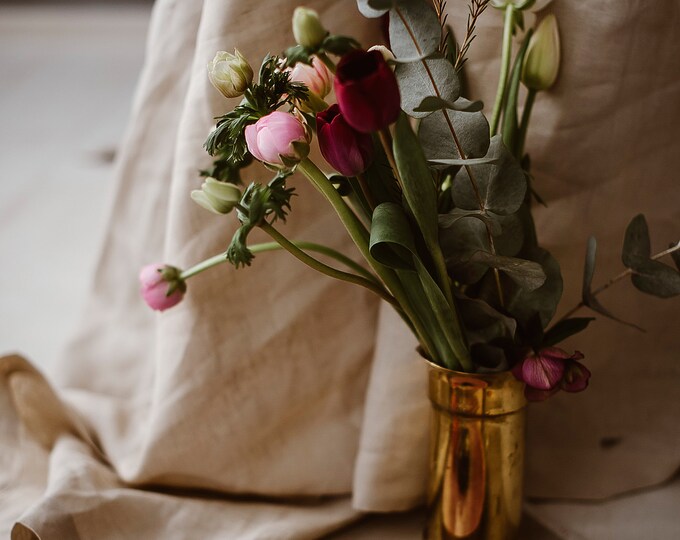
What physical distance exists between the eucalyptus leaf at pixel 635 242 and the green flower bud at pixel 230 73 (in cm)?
24

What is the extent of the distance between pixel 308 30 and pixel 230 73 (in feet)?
0.17

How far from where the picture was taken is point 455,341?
0.43m

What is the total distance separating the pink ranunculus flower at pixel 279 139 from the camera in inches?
14.0

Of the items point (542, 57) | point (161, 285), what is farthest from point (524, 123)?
point (161, 285)

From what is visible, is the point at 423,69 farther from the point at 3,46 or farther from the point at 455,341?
the point at 3,46

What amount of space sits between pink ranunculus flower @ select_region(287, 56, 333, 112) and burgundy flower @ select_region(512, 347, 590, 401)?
0.18 meters

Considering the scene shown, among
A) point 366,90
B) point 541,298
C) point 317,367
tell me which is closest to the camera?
point 366,90

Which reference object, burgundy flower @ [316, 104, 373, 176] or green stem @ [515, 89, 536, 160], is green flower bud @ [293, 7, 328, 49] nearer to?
burgundy flower @ [316, 104, 373, 176]

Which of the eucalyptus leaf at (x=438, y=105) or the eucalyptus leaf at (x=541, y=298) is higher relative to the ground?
the eucalyptus leaf at (x=438, y=105)

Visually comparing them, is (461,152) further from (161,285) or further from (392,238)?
(161,285)

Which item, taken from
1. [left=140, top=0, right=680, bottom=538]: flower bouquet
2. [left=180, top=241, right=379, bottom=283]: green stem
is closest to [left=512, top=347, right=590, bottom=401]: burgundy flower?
[left=140, top=0, right=680, bottom=538]: flower bouquet

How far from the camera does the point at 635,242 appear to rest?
451 millimetres

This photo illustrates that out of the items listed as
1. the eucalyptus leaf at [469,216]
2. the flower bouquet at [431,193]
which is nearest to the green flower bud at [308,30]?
the flower bouquet at [431,193]

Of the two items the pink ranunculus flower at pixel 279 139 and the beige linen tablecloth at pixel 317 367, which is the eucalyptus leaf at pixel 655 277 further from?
the pink ranunculus flower at pixel 279 139
